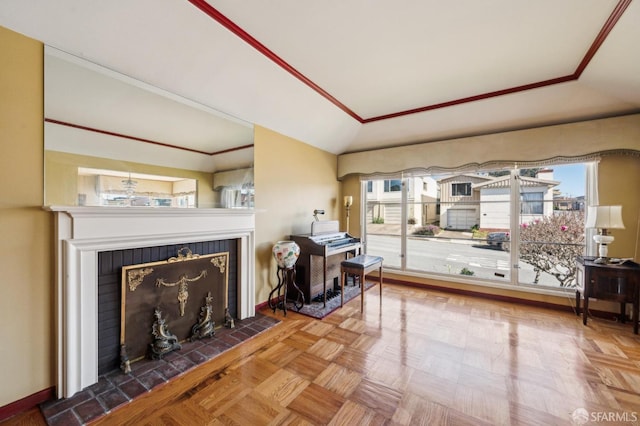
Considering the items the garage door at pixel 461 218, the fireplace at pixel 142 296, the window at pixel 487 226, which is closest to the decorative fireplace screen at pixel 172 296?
the fireplace at pixel 142 296

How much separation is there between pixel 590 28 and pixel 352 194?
11.5 feet

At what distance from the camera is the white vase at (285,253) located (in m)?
3.18

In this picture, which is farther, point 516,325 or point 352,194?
point 352,194

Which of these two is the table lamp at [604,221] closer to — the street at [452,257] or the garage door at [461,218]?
the street at [452,257]

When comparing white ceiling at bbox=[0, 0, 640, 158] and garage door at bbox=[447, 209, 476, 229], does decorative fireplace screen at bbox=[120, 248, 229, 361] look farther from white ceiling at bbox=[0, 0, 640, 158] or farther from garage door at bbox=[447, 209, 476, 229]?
garage door at bbox=[447, 209, 476, 229]

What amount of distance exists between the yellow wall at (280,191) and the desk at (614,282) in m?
3.44

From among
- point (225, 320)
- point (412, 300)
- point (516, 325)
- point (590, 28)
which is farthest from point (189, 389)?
point (590, 28)

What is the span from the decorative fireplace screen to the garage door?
3581 millimetres

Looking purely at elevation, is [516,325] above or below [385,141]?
below

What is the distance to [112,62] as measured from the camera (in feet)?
6.45

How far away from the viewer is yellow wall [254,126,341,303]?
130 inches

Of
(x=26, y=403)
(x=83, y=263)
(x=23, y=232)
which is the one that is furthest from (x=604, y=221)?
(x=26, y=403)

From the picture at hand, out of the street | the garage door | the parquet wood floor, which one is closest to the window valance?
the garage door

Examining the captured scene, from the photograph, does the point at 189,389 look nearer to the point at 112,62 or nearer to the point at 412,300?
the point at 112,62
